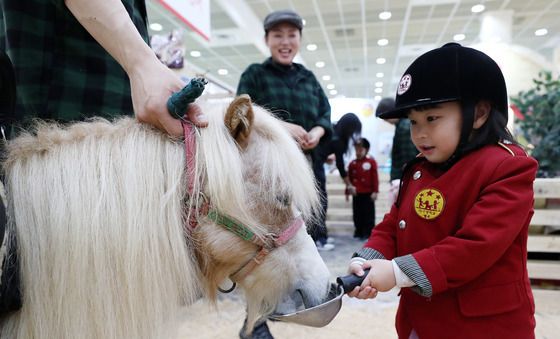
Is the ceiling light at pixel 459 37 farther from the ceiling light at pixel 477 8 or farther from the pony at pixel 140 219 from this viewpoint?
the pony at pixel 140 219

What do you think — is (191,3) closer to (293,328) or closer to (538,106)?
(293,328)

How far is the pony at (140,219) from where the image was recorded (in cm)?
A: 53

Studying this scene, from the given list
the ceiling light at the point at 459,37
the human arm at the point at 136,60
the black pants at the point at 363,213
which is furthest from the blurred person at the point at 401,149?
the ceiling light at the point at 459,37

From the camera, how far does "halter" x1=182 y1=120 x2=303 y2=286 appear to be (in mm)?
571

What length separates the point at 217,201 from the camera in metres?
0.57

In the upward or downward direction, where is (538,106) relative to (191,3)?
downward

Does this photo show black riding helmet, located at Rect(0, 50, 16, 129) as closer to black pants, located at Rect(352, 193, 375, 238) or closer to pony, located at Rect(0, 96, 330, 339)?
pony, located at Rect(0, 96, 330, 339)

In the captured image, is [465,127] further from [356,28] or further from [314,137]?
[356,28]

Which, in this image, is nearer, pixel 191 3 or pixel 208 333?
pixel 208 333

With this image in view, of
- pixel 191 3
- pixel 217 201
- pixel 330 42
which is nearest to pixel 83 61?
pixel 217 201

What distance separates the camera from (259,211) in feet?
2.04

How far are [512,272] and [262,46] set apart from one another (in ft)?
22.5

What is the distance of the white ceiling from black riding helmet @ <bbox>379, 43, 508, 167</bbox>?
418cm

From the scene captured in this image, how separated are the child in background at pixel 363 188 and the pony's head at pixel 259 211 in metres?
2.81
